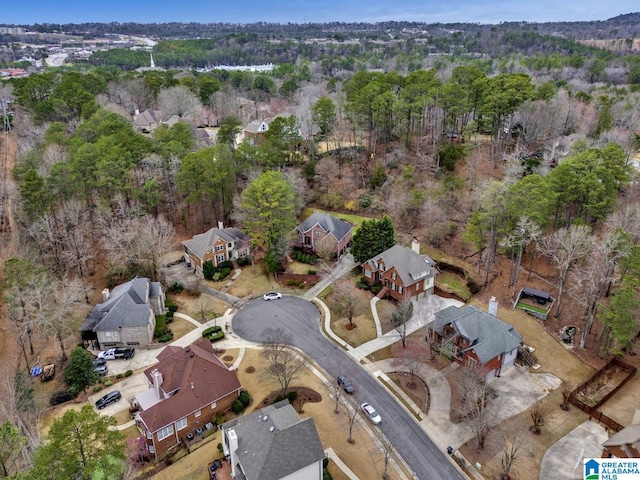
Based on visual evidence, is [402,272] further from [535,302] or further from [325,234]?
[535,302]

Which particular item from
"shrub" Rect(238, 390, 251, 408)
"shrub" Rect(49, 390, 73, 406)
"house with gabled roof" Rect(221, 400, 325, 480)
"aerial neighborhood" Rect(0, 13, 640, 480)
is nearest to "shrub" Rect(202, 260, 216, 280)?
"aerial neighborhood" Rect(0, 13, 640, 480)

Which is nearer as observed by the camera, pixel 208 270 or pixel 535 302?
pixel 535 302

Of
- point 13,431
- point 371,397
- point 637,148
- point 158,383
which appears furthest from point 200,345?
point 637,148

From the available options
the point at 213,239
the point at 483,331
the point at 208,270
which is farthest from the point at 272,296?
the point at 483,331

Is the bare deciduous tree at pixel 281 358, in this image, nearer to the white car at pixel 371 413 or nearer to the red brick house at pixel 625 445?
the white car at pixel 371 413

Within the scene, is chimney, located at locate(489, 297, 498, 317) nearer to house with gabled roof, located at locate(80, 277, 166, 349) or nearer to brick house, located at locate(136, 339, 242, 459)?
brick house, located at locate(136, 339, 242, 459)

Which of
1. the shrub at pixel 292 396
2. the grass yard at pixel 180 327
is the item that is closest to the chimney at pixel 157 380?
the grass yard at pixel 180 327
